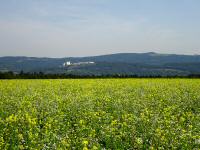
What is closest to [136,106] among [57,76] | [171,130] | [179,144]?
[171,130]

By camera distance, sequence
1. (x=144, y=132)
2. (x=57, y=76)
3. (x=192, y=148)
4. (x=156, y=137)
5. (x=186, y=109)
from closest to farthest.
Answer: (x=192, y=148) < (x=156, y=137) < (x=144, y=132) < (x=186, y=109) < (x=57, y=76)

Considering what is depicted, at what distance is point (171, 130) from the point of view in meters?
12.2

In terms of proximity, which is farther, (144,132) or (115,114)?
(115,114)

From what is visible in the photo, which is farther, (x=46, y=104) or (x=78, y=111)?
(x=46, y=104)

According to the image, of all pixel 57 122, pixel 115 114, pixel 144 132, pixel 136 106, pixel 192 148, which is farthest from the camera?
pixel 136 106

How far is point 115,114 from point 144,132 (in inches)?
204

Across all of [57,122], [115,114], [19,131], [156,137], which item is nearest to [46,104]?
[115,114]

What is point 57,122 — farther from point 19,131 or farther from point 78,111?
point 78,111

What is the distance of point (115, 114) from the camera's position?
1802 centimetres

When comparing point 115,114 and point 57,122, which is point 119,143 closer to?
point 57,122

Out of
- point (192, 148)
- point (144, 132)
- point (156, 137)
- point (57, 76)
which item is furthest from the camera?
point (57, 76)

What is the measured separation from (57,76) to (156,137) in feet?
249

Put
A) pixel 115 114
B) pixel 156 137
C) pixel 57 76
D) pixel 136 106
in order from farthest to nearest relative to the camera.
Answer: pixel 57 76 → pixel 136 106 → pixel 115 114 → pixel 156 137

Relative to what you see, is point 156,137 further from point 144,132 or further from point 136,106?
point 136,106
